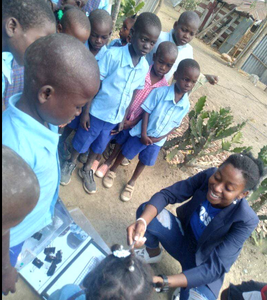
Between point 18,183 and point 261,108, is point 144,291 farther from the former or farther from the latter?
point 261,108

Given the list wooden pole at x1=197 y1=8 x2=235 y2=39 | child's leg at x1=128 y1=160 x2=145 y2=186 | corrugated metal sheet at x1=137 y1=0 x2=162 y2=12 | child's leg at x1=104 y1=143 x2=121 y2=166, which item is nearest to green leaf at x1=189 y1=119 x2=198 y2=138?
child's leg at x1=128 y1=160 x2=145 y2=186

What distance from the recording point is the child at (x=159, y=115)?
7.53ft

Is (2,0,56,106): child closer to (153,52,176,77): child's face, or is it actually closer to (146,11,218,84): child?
(153,52,176,77): child's face

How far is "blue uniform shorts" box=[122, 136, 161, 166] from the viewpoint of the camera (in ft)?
8.66

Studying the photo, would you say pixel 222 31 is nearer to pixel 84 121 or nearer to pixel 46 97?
pixel 84 121

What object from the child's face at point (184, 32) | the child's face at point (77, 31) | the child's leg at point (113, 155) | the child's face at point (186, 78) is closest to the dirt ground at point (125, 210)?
the child's leg at point (113, 155)

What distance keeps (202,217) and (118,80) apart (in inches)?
55.7

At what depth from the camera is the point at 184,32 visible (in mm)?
2814

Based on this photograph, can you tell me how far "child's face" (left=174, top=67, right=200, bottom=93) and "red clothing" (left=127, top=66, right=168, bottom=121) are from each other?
25 centimetres

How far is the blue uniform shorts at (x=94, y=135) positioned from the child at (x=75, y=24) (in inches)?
29.2

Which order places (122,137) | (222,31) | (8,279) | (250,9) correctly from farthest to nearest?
(222,31) → (250,9) → (122,137) → (8,279)

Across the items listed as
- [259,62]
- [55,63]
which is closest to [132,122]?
[55,63]

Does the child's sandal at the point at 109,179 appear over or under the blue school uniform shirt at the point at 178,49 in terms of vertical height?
under

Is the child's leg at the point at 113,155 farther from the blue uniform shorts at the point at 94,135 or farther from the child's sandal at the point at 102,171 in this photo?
the blue uniform shorts at the point at 94,135
